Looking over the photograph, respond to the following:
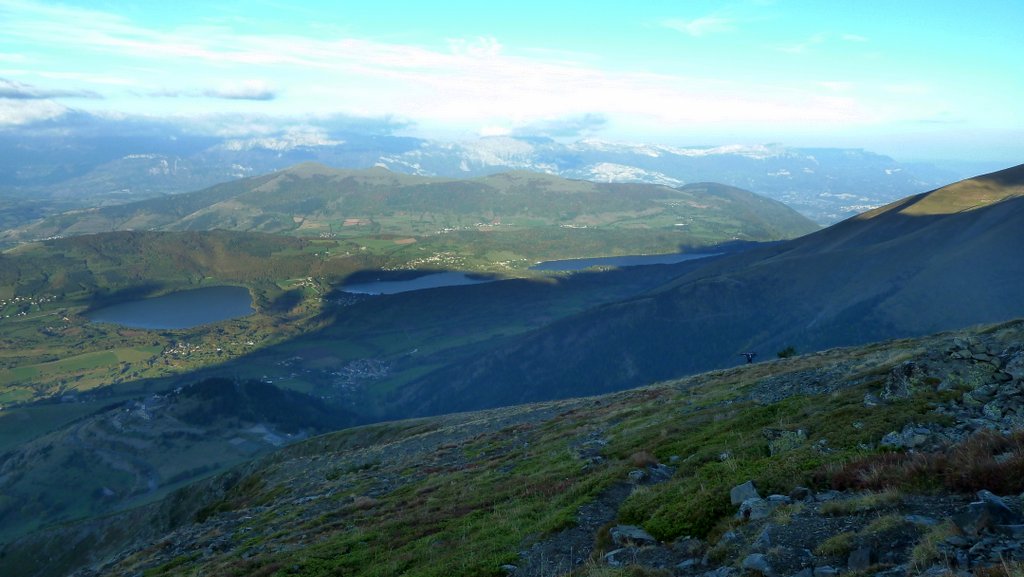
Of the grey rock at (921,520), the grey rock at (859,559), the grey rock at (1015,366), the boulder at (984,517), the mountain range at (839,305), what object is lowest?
the mountain range at (839,305)

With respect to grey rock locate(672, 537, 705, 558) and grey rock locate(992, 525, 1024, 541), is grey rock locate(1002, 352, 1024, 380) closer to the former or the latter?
grey rock locate(992, 525, 1024, 541)

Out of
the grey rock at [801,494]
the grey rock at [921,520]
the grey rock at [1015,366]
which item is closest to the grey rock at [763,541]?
the grey rock at [801,494]

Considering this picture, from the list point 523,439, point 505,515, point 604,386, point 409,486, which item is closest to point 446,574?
point 505,515

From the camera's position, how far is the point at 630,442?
3197cm

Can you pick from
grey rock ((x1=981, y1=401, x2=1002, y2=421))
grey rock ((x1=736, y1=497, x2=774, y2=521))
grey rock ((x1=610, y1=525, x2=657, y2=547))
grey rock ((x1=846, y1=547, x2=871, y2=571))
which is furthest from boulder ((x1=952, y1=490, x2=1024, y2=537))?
grey rock ((x1=981, y1=401, x2=1002, y2=421))

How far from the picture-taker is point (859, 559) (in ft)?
Result: 39.7

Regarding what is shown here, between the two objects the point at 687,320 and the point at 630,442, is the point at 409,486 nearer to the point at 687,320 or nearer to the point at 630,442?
the point at 630,442

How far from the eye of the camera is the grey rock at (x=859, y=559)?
11.9 m

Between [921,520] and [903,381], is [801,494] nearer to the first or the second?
[921,520]

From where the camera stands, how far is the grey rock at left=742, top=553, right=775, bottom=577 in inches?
500

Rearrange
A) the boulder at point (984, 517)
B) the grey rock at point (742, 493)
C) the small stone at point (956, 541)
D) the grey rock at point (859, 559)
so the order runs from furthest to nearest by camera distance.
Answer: the grey rock at point (742, 493) < the grey rock at point (859, 559) < the boulder at point (984, 517) < the small stone at point (956, 541)

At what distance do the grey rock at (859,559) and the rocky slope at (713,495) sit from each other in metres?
0.04

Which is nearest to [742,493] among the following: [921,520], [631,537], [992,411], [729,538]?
[729,538]

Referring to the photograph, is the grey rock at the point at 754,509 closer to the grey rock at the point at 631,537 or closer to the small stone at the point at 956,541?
the grey rock at the point at 631,537
